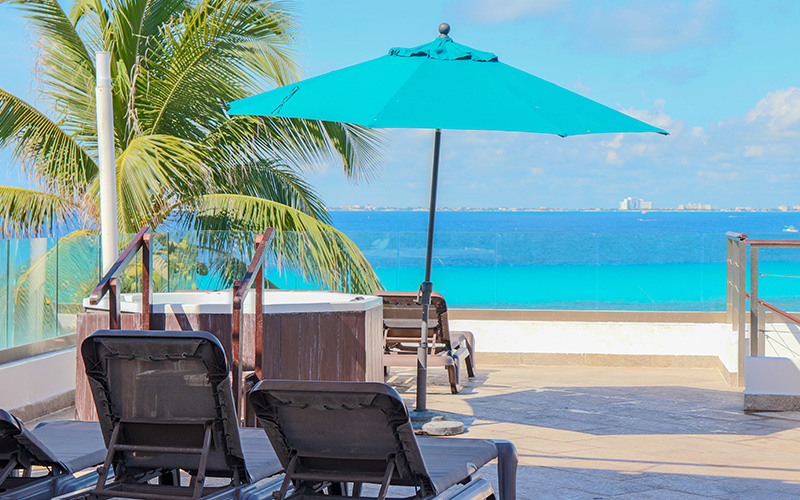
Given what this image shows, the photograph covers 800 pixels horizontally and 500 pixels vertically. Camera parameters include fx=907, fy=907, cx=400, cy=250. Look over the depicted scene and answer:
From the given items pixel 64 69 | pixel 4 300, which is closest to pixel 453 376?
pixel 4 300

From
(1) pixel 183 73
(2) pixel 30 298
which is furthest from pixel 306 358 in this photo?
(1) pixel 183 73

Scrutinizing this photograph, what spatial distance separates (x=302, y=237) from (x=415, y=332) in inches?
105

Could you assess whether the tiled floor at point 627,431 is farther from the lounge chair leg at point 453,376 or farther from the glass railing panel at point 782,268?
the glass railing panel at point 782,268

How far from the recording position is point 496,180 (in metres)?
62.8

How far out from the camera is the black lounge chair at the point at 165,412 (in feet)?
9.48

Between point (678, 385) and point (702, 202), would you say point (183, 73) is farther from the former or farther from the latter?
point (702, 202)

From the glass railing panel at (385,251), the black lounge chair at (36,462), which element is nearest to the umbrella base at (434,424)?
the black lounge chair at (36,462)

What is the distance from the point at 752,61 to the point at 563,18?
14.5 metres

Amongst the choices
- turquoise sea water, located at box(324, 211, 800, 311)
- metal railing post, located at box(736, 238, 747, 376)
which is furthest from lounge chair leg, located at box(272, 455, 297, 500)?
turquoise sea water, located at box(324, 211, 800, 311)

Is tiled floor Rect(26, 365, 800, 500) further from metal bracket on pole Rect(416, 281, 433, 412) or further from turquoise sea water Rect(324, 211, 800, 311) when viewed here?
turquoise sea water Rect(324, 211, 800, 311)

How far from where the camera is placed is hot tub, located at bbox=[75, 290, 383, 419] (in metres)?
5.18

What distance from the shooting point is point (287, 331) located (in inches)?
208

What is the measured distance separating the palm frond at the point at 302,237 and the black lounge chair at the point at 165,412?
688cm

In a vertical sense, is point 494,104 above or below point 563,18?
below
